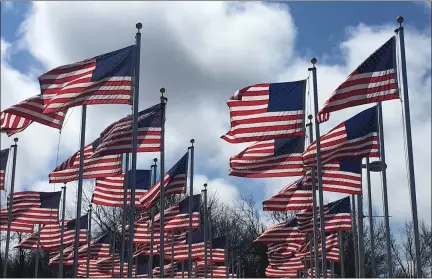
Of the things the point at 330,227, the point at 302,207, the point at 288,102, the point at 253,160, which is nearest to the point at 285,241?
the point at 330,227

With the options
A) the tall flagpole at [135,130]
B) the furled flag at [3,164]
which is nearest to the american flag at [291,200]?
the tall flagpole at [135,130]

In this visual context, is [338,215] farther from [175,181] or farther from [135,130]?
[135,130]

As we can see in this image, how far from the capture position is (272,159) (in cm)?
2152

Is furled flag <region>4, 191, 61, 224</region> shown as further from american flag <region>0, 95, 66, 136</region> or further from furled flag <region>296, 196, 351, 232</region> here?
american flag <region>0, 95, 66, 136</region>

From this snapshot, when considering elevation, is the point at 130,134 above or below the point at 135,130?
above

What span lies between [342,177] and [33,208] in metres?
17.0

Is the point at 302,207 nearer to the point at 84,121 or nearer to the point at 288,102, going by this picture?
the point at 288,102

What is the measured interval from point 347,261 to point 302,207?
43392mm

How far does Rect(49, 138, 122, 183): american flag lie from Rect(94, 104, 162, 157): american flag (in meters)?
1.86

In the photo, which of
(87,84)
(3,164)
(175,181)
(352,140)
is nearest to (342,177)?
(352,140)

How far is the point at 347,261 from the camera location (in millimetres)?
65438

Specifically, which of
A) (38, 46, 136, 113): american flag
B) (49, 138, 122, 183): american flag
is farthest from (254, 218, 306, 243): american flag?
(38, 46, 136, 113): american flag

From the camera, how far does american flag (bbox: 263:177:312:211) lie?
23875mm

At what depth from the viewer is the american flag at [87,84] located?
59.1 feet
